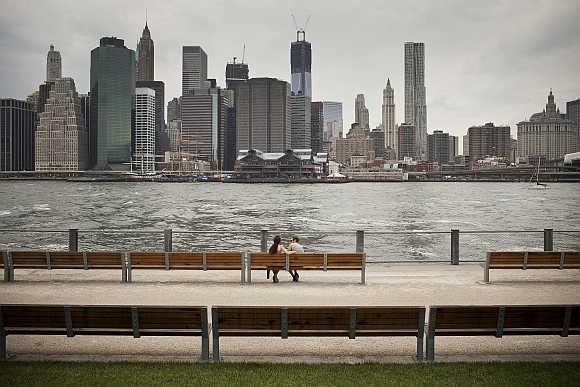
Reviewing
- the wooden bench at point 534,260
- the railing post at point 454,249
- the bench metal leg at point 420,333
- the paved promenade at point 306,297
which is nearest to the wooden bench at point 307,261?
the paved promenade at point 306,297

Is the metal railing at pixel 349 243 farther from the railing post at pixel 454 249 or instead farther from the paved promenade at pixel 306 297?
the paved promenade at pixel 306 297

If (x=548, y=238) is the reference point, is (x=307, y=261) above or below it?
below

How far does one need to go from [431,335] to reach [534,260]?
8.06 m

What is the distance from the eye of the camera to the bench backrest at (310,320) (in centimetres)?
799

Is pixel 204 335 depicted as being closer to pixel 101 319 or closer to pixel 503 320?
pixel 101 319

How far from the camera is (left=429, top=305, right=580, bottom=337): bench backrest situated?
26.6ft

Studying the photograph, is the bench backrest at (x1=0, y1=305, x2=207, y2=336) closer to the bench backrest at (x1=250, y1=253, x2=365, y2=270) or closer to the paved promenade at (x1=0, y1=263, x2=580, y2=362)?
the paved promenade at (x1=0, y1=263, x2=580, y2=362)

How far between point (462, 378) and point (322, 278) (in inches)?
322

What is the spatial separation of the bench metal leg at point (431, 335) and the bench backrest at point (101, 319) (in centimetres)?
301

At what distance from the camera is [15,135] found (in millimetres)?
177125

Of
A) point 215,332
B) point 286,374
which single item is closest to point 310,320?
point 286,374

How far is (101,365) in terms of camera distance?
7.61 meters

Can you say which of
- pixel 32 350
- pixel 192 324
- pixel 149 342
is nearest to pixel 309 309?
pixel 192 324

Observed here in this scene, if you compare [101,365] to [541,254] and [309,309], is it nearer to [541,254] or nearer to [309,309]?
[309,309]
